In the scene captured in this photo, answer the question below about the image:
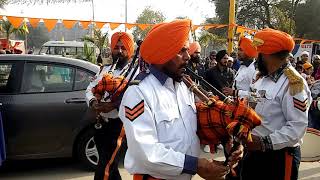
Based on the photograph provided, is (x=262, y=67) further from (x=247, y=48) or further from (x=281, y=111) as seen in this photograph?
(x=247, y=48)

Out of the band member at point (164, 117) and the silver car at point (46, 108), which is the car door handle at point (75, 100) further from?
the band member at point (164, 117)

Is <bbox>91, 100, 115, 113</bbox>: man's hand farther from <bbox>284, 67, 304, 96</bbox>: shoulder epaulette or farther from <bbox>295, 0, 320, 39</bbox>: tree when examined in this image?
<bbox>295, 0, 320, 39</bbox>: tree

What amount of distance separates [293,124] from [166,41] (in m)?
1.20

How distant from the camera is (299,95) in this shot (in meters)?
2.70

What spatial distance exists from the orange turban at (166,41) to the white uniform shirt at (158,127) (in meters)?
0.13

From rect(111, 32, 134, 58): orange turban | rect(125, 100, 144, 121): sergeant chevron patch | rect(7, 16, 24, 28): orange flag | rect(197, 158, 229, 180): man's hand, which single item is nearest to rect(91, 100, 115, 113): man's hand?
rect(111, 32, 134, 58): orange turban

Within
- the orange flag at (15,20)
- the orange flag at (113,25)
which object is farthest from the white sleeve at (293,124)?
the orange flag at (113,25)

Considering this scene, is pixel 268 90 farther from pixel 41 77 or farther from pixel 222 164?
pixel 41 77

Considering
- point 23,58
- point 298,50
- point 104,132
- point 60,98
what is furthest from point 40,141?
point 298,50

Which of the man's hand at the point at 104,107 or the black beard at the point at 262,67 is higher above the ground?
the black beard at the point at 262,67

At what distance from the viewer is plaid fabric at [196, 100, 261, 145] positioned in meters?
1.98

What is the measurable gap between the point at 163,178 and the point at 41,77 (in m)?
3.81

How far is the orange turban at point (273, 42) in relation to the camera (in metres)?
2.82

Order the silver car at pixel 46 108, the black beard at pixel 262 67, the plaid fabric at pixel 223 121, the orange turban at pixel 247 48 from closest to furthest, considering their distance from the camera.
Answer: the plaid fabric at pixel 223 121, the black beard at pixel 262 67, the silver car at pixel 46 108, the orange turban at pixel 247 48
